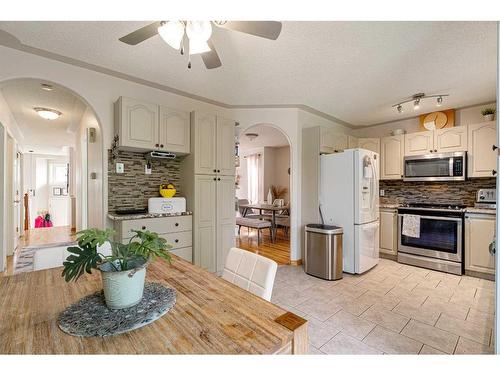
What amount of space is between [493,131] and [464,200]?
3.41 feet

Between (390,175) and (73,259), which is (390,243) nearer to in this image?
(390,175)

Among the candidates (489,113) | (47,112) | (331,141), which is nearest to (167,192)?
(331,141)

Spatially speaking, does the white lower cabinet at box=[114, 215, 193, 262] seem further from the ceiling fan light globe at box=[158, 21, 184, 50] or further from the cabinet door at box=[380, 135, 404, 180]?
the cabinet door at box=[380, 135, 404, 180]

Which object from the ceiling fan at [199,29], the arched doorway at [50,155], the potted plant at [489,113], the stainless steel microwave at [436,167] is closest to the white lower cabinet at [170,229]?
the arched doorway at [50,155]

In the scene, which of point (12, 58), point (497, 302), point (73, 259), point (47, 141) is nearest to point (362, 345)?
point (497, 302)

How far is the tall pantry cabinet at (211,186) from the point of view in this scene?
9.33 feet

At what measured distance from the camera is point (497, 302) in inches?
38.8

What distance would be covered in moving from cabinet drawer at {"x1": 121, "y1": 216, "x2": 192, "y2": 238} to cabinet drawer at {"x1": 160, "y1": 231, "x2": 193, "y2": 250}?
1.8 inches

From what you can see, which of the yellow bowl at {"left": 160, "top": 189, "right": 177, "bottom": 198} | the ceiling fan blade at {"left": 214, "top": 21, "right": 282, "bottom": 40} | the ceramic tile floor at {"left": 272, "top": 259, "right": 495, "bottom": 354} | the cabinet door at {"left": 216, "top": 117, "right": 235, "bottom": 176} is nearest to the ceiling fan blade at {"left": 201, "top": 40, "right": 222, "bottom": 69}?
the ceiling fan blade at {"left": 214, "top": 21, "right": 282, "bottom": 40}

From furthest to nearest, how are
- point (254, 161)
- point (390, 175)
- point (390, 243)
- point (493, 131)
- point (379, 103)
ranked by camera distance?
point (254, 161), point (390, 175), point (390, 243), point (379, 103), point (493, 131)

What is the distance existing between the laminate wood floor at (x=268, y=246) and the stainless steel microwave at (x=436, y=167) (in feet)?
7.74

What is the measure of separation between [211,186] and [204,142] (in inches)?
21.9

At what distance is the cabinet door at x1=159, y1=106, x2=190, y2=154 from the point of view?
2648mm

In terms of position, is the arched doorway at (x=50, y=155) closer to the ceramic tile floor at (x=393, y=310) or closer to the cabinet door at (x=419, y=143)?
the ceramic tile floor at (x=393, y=310)
